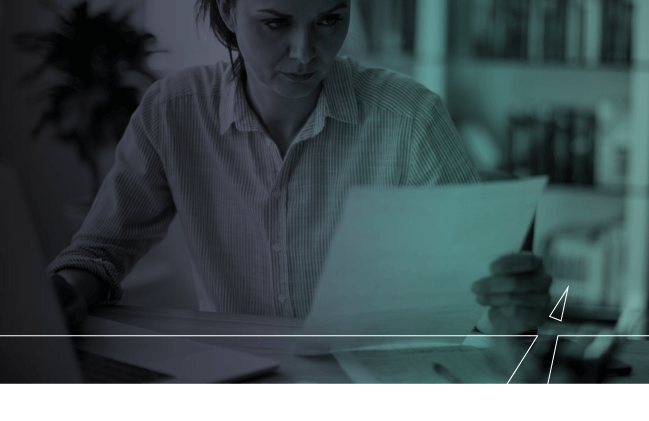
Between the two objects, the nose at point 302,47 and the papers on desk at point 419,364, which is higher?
the nose at point 302,47

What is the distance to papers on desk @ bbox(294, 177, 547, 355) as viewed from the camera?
3.94 ft

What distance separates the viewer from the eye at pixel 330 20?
1.17 meters

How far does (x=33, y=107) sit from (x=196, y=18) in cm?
40

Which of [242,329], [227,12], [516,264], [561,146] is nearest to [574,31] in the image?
[561,146]

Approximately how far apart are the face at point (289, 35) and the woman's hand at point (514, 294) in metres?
0.55

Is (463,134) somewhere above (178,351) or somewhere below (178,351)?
above

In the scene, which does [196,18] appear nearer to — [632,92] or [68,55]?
[68,55]

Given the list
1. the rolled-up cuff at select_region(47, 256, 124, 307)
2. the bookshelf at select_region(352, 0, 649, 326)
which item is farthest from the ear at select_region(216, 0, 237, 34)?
the rolled-up cuff at select_region(47, 256, 124, 307)

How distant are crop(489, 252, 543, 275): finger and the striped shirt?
0.18 metres

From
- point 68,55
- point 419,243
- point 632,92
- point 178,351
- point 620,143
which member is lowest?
point 178,351

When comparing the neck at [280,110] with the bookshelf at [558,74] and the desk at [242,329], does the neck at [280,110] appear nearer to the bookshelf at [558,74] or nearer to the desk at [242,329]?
the bookshelf at [558,74]

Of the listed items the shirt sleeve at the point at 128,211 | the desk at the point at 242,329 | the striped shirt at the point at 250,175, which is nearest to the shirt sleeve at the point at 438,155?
the striped shirt at the point at 250,175
